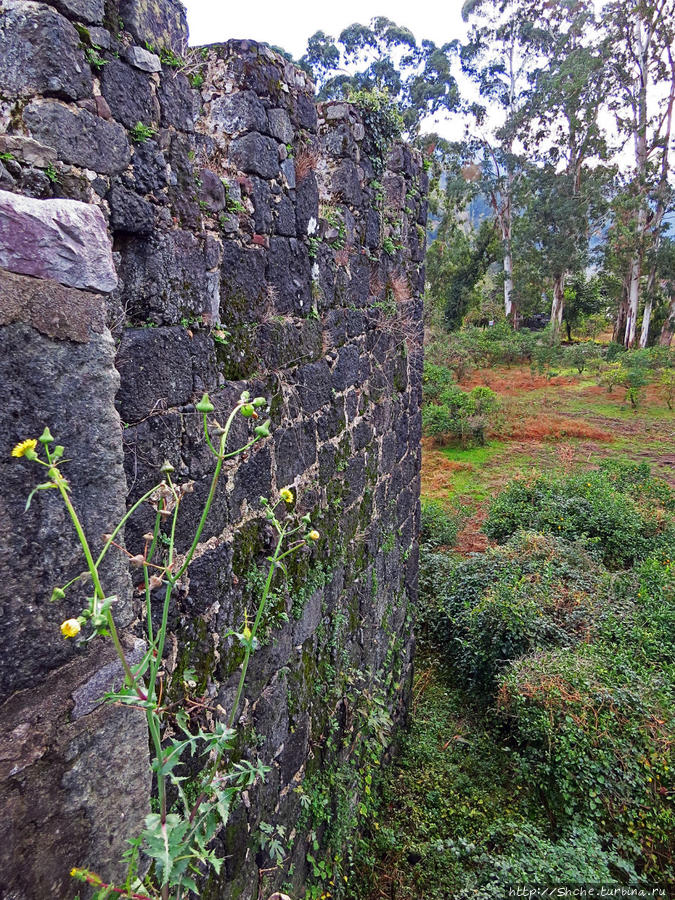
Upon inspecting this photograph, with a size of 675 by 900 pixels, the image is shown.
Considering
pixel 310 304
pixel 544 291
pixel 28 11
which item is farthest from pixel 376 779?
pixel 544 291

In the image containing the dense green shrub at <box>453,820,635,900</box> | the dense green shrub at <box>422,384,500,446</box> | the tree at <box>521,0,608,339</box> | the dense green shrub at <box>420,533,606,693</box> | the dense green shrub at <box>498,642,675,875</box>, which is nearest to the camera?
the dense green shrub at <box>453,820,635,900</box>

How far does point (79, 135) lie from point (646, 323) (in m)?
27.0

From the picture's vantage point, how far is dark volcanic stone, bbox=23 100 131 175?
1.14m

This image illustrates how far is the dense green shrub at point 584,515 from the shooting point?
299 inches

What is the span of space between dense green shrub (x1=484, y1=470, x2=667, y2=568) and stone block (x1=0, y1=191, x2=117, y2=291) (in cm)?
750

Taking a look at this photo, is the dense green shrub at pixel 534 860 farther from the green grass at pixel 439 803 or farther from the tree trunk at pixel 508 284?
the tree trunk at pixel 508 284

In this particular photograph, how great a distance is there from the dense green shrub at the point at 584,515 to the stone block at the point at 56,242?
24.6ft

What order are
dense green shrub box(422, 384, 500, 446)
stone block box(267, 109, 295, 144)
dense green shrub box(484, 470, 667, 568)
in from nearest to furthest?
stone block box(267, 109, 295, 144), dense green shrub box(484, 470, 667, 568), dense green shrub box(422, 384, 500, 446)

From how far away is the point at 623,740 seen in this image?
405 cm

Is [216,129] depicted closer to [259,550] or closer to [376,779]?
[259,550]

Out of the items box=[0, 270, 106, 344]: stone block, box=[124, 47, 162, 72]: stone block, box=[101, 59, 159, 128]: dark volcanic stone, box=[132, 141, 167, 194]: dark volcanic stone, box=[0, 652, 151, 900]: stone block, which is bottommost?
box=[0, 652, 151, 900]: stone block

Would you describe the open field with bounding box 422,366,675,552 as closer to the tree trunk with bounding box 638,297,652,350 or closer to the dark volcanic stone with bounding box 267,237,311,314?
the dark volcanic stone with bounding box 267,237,311,314

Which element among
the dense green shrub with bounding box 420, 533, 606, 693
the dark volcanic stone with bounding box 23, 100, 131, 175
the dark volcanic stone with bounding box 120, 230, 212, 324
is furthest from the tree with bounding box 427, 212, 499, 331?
the dark volcanic stone with bounding box 23, 100, 131, 175

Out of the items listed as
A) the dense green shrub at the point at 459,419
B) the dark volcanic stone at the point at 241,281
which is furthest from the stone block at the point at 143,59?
the dense green shrub at the point at 459,419
